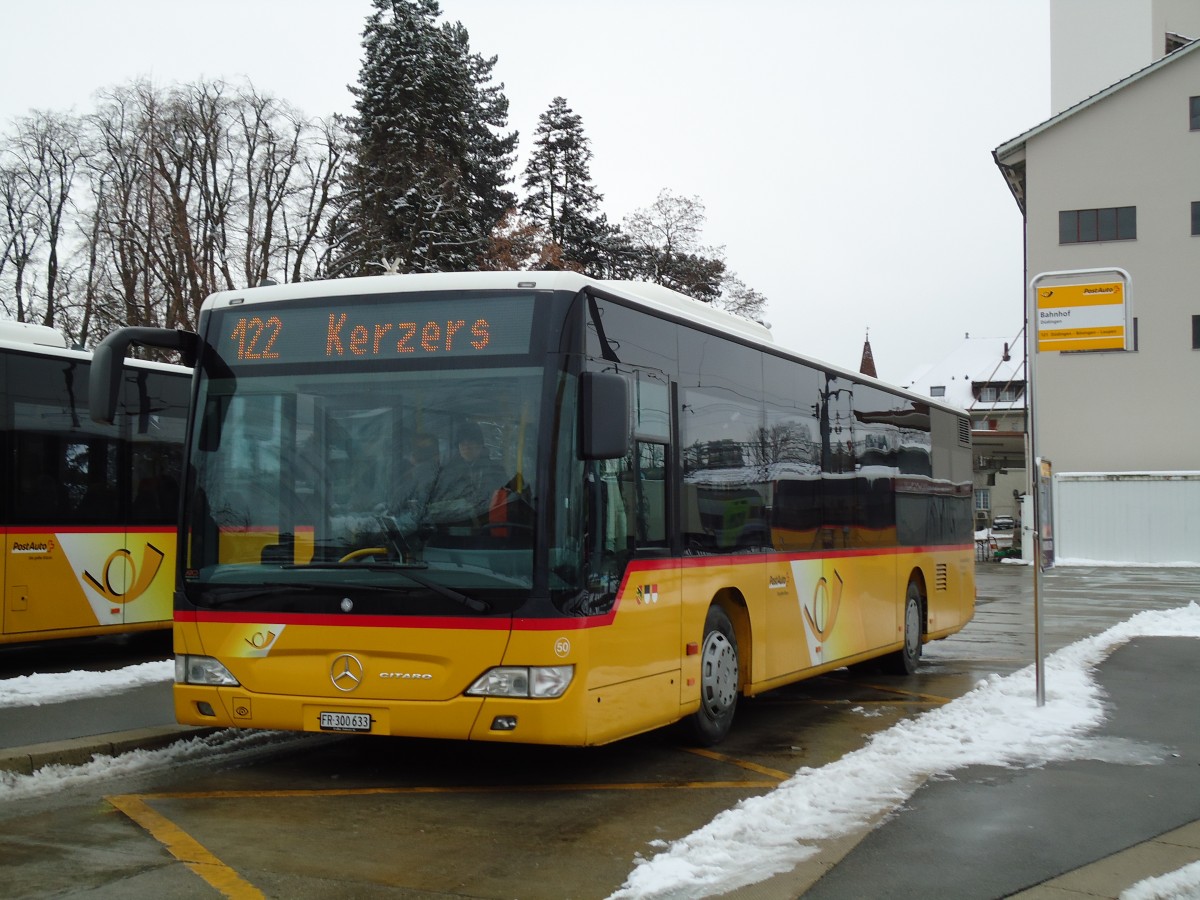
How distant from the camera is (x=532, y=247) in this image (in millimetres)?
46562

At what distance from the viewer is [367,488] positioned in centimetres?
771

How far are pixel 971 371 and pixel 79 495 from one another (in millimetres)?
92119

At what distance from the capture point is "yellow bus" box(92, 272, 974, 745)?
7.45 meters

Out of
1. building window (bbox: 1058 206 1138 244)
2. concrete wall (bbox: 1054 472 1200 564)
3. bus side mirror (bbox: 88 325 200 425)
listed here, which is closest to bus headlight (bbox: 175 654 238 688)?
bus side mirror (bbox: 88 325 200 425)

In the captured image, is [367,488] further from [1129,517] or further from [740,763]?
[1129,517]

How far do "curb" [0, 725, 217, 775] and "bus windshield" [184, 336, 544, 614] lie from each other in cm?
131

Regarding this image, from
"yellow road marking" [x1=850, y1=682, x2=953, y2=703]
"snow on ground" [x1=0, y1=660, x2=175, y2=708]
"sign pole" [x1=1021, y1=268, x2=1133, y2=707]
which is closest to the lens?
"snow on ground" [x1=0, y1=660, x2=175, y2=708]

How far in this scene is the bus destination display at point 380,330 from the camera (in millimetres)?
7758

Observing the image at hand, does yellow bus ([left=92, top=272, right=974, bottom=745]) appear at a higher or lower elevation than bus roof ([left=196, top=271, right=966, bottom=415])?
lower

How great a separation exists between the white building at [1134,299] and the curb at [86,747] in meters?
39.1

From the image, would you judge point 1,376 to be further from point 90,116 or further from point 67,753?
point 90,116

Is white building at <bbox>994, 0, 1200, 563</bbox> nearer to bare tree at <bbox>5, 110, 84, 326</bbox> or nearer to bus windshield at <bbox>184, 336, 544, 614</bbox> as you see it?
bare tree at <bbox>5, 110, 84, 326</bbox>

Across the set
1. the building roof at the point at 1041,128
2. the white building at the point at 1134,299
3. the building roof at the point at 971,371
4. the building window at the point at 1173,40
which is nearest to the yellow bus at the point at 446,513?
the white building at the point at 1134,299

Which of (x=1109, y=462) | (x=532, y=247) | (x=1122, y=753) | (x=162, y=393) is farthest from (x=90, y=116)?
(x=1122, y=753)
